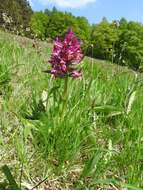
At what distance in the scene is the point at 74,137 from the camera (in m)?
2.96

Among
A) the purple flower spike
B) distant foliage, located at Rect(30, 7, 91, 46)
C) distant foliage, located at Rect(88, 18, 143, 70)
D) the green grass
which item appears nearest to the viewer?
the green grass

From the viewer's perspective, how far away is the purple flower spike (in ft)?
10.5

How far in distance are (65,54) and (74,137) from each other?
561mm

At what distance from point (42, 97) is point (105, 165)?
0.94 meters

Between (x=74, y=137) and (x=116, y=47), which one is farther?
(x=116, y=47)

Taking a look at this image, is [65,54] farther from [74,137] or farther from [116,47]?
[116,47]

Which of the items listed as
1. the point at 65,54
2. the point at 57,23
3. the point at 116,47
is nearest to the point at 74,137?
the point at 65,54

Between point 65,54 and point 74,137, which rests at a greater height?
point 65,54

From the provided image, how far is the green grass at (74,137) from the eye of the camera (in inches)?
108

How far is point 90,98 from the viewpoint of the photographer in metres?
3.82

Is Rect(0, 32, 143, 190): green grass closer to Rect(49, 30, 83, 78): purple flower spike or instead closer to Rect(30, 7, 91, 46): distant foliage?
Rect(49, 30, 83, 78): purple flower spike

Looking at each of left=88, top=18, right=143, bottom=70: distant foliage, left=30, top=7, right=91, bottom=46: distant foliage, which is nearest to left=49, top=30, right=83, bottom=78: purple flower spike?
left=88, top=18, right=143, bottom=70: distant foliage

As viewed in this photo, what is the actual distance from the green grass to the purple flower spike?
0.63 feet

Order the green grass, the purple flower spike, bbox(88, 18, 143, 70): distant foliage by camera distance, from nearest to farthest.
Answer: the green grass
the purple flower spike
bbox(88, 18, 143, 70): distant foliage
